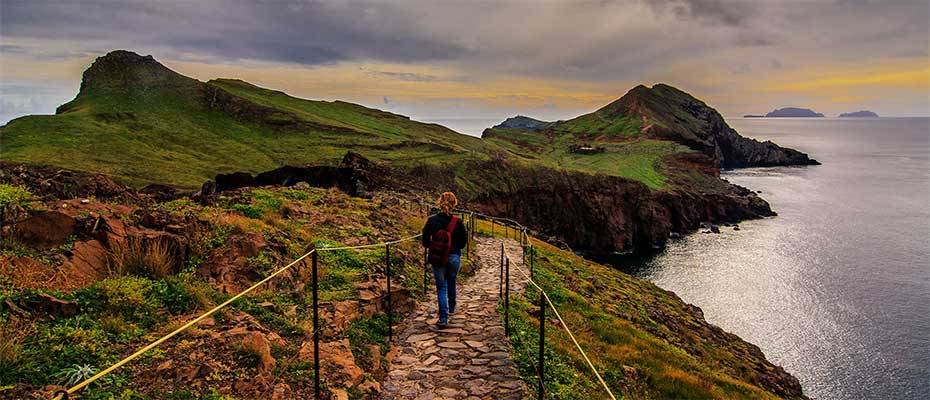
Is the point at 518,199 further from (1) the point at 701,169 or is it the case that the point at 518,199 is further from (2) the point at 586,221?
(1) the point at 701,169

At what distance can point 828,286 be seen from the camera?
52281 mm

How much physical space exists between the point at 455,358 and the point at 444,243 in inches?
97.2

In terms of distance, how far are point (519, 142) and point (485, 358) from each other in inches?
5616

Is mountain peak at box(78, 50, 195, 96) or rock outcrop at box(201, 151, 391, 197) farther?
mountain peak at box(78, 50, 195, 96)

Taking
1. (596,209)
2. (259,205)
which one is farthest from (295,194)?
(596,209)

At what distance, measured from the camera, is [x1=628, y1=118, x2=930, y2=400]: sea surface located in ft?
117

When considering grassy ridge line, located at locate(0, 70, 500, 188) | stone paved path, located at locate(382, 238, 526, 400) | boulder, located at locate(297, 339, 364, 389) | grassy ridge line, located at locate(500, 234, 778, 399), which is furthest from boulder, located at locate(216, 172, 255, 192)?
boulder, located at locate(297, 339, 364, 389)

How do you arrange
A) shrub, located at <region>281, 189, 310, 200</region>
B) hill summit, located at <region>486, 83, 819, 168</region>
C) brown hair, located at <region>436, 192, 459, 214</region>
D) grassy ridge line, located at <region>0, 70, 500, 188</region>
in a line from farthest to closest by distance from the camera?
hill summit, located at <region>486, 83, 819, 168</region> → grassy ridge line, located at <region>0, 70, 500, 188</region> → shrub, located at <region>281, 189, 310, 200</region> → brown hair, located at <region>436, 192, 459, 214</region>

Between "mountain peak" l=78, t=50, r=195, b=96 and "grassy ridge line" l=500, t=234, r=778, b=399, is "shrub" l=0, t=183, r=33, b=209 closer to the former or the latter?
"grassy ridge line" l=500, t=234, r=778, b=399

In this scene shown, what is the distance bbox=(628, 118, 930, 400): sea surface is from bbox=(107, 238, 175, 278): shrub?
39990 millimetres

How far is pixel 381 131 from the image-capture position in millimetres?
96062

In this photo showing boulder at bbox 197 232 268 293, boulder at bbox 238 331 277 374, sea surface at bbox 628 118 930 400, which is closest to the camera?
boulder at bbox 238 331 277 374

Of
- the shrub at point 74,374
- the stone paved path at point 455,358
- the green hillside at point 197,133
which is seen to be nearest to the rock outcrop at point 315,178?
the green hillside at point 197,133

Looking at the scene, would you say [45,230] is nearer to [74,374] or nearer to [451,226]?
[74,374]
